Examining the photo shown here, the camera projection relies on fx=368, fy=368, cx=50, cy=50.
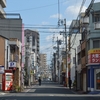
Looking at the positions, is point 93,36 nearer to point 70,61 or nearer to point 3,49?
point 3,49

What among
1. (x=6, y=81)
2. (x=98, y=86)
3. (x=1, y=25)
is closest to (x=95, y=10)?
(x=98, y=86)

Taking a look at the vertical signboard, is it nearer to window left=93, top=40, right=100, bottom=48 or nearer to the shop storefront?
the shop storefront

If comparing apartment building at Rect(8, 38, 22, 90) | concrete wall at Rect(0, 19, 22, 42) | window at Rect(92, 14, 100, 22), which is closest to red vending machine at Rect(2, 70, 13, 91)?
apartment building at Rect(8, 38, 22, 90)

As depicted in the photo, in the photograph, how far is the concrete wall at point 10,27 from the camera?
72875 millimetres

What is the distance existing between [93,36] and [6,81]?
13586mm

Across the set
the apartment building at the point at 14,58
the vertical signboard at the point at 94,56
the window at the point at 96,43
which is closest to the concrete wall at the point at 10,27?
the apartment building at the point at 14,58

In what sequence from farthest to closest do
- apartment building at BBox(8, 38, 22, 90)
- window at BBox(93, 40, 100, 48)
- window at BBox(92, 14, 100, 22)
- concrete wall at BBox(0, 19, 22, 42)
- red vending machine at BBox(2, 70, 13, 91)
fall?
1. concrete wall at BBox(0, 19, 22, 42)
2. apartment building at BBox(8, 38, 22, 90)
3. red vending machine at BBox(2, 70, 13, 91)
4. window at BBox(92, 14, 100, 22)
5. window at BBox(93, 40, 100, 48)

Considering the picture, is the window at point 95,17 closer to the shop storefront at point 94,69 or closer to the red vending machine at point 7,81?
the shop storefront at point 94,69

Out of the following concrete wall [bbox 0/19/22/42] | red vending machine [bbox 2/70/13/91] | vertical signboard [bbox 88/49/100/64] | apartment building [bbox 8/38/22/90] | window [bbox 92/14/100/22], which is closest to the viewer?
vertical signboard [bbox 88/49/100/64]

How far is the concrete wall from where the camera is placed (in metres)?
72.9

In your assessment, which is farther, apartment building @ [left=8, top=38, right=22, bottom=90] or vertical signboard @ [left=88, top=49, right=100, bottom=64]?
apartment building @ [left=8, top=38, right=22, bottom=90]

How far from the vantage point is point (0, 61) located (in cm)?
5469

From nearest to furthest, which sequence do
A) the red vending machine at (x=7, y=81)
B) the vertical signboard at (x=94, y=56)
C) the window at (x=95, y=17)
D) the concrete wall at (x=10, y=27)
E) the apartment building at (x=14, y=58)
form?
the vertical signboard at (x=94, y=56)
the window at (x=95, y=17)
the red vending machine at (x=7, y=81)
the apartment building at (x=14, y=58)
the concrete wall at (x=10, y=27)

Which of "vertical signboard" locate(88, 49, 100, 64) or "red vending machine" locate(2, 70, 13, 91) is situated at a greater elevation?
"vertical signboard" locate(88, 49, 100, 64)
